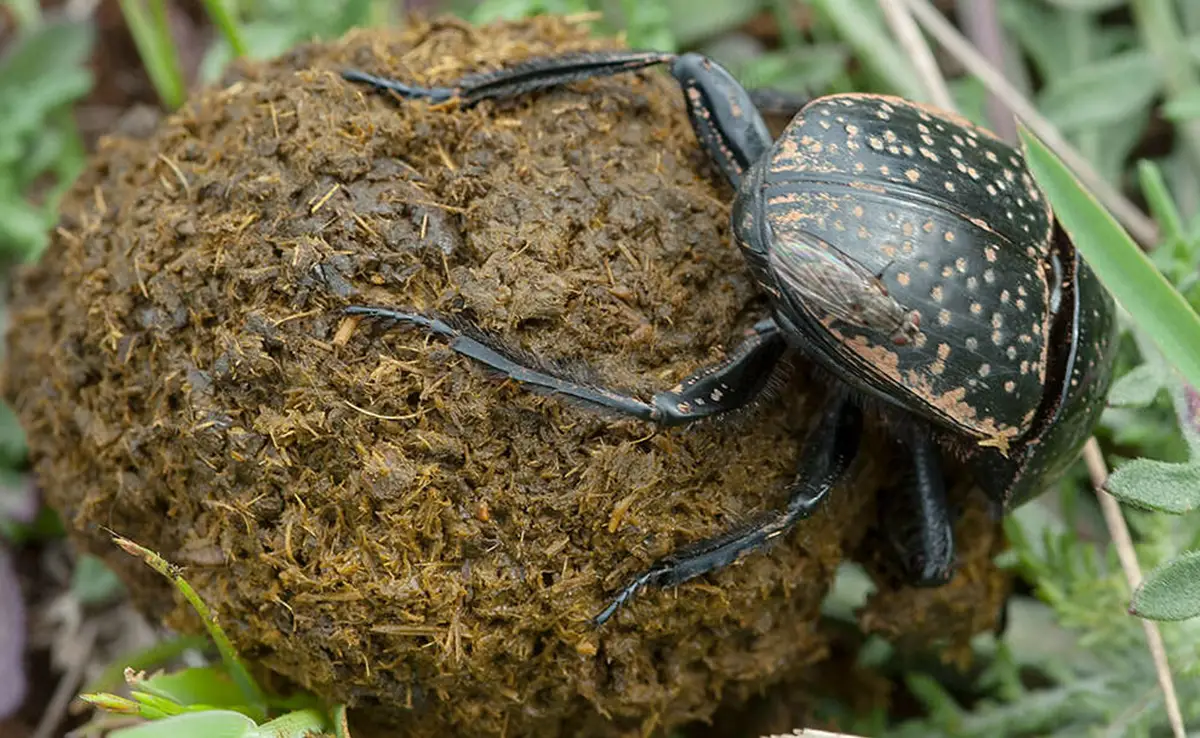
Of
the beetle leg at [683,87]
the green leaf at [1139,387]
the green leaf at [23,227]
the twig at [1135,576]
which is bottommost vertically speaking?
the twig at [1135,576]

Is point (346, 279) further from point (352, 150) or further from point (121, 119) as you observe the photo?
point (121, 119)

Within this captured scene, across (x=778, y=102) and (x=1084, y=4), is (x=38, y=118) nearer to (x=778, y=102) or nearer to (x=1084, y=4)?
(x=778, y=102)

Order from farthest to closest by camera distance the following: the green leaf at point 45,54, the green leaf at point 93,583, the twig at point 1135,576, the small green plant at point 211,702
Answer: the green leaf at point 45,54, the green leaf at point 93,583, the twig at point 1135,576, the small green plant at point 211,702

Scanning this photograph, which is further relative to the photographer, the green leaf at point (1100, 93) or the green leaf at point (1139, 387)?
the green leaf at point (1100, 93)

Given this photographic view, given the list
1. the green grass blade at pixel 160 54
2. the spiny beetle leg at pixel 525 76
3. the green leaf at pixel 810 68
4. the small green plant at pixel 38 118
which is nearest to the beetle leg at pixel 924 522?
the spiny beetle leg at pixel 525 76

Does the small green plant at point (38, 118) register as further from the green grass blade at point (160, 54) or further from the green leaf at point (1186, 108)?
the green leaf at point (1186, 108)

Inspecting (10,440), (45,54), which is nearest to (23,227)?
(10,440)
